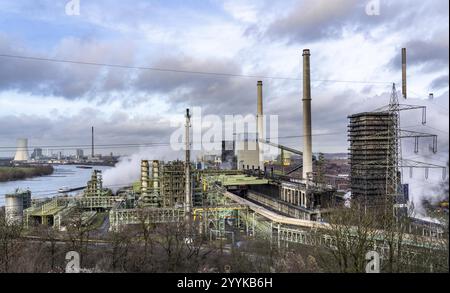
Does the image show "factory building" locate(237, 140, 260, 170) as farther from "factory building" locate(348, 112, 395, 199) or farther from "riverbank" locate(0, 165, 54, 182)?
"riverbank" locate(0, 165, 54, 182)

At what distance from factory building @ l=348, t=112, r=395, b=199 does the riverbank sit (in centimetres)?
2302

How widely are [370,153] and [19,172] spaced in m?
24.4

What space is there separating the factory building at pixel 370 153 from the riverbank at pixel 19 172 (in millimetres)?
23017

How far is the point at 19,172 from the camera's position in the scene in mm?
23656

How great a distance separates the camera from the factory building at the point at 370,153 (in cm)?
1322

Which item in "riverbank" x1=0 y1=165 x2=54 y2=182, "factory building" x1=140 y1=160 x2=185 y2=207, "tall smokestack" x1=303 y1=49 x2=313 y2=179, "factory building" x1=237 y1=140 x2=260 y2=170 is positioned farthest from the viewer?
"factory building" x1=237 y1=140 x2=260 y2=170

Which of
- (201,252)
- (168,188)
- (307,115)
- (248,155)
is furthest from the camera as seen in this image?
(248,155)

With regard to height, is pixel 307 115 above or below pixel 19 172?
above

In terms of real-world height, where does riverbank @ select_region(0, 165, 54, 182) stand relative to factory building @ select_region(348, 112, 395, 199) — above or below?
below

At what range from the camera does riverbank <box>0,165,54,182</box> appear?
22.7m

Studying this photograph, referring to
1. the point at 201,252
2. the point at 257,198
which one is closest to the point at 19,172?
the point at 257,198

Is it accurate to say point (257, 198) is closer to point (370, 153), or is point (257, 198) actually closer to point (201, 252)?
point (370, 153)

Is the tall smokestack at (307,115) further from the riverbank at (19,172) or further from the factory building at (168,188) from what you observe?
the riverbank at (19,172)

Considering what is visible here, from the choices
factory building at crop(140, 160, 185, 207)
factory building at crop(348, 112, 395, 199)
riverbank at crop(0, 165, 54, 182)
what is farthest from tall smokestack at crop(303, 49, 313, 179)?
riverbank at crop(0, 165, 54, 182)
